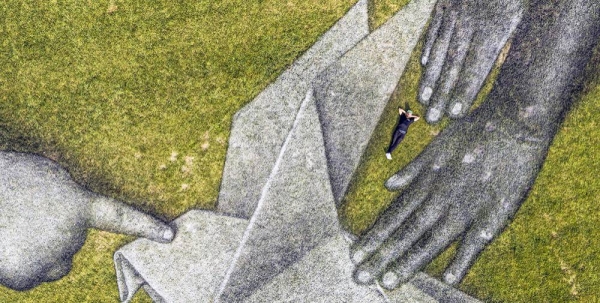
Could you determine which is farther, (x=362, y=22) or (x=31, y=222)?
(x=362, y=22)

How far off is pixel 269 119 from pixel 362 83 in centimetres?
106

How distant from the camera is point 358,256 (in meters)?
4.96

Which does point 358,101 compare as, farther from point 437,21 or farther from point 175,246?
point 175,246

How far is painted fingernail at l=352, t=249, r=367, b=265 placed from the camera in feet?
16.3

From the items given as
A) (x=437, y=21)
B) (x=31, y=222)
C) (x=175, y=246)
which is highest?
(x=437, y=21)

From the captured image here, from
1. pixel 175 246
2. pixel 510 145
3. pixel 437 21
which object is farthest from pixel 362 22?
pixel 175 246

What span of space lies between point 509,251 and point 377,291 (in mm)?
1475

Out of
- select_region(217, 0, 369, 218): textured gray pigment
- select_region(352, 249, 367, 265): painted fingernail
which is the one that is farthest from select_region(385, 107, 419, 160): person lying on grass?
select_region(352, 249, 367, 265): painted fingernail

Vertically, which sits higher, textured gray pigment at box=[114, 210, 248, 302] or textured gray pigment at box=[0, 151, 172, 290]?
textured gray pigment at box=[0, 151, 172, 290]

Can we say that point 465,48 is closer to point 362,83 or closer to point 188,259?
point 362,83

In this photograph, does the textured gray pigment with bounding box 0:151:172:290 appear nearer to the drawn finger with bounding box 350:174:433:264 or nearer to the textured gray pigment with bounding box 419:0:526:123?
the drawn finger with bounding box 350:174:433:264

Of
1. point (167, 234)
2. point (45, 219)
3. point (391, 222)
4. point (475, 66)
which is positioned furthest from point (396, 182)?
point (45, 219)

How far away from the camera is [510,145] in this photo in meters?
4.75

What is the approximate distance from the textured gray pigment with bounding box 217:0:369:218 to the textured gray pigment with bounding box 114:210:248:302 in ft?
0.80
